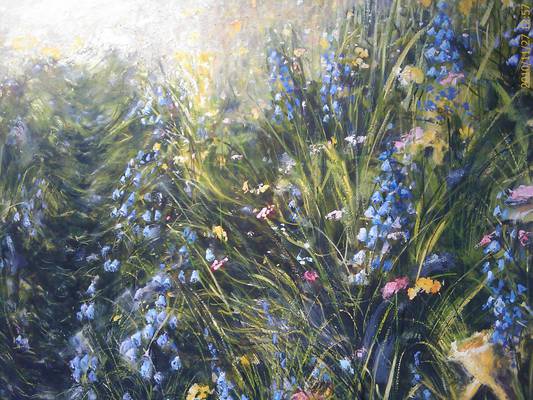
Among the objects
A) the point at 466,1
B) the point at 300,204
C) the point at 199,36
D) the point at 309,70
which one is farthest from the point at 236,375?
the point at 466,1

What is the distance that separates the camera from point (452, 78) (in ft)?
4.14

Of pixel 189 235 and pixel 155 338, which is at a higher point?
pixel 189 235

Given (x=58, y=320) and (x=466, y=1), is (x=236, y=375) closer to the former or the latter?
(x=58, y=320)

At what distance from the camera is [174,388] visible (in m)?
1.50

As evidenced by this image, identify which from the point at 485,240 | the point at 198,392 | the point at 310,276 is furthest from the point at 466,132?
the point at 198,392

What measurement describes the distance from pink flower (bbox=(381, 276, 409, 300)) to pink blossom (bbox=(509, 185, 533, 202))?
294mm

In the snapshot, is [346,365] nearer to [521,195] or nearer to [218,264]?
[218,264]

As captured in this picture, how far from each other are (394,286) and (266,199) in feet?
1.32

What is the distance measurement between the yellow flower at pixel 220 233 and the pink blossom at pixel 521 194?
72cm

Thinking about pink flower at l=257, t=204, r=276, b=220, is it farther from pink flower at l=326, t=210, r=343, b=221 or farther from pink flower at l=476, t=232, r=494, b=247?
pink flower at l=476, t=232, r=494, b=247

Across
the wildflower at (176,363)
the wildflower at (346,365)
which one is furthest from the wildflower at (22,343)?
A: the wildflower at (346,365)

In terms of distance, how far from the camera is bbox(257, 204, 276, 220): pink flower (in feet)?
4.75

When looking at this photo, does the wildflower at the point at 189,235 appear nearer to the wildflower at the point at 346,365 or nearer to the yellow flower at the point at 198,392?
the yellow flower at the point at 198,392

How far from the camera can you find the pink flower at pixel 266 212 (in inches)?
56.9
